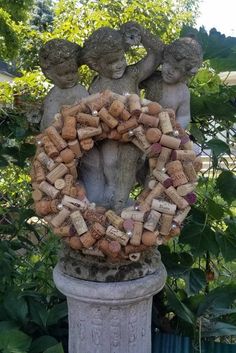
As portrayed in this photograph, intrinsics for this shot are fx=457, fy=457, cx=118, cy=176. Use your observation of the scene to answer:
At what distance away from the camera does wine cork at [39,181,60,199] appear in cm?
103

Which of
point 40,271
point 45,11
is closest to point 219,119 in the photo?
point 40,271

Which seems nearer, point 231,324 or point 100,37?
point 100,37

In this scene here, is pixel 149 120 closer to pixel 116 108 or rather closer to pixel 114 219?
pixel 116 108

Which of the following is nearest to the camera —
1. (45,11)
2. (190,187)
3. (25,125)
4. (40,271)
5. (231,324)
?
(190,187)

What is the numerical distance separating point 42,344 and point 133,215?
1.93ft

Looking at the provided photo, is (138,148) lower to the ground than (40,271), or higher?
higher

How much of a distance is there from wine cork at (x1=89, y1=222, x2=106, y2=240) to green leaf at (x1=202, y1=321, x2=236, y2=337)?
65 cm

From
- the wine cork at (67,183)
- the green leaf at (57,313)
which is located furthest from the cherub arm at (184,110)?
the green leaf at (57,313)

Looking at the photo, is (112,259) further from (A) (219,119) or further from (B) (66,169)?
(A) (219,119)

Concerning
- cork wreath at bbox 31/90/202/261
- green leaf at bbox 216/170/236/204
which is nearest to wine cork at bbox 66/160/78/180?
cork wreath at bbox 31/90/202/261

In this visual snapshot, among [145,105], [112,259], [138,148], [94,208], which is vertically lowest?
[112,259]

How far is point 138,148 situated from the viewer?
3.61ft

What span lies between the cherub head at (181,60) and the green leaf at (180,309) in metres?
0.70

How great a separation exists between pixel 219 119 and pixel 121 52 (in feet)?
1.62
